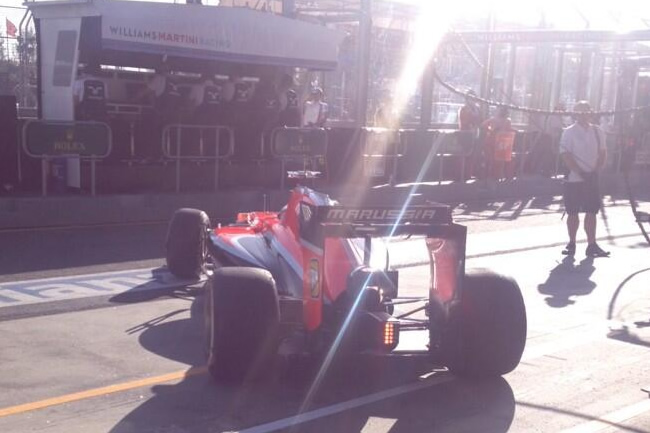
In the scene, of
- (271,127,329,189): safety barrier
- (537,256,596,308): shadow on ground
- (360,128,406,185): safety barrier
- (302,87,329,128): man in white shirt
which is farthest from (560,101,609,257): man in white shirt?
(302,87,329,128): man in white shirt

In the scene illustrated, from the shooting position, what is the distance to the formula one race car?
644 cm

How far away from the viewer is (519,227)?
16125mm

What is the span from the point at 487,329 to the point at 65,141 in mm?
9227

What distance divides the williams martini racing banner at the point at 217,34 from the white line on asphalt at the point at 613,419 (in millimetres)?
10797

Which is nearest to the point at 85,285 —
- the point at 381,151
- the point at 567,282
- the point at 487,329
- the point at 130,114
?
the point at 487,329

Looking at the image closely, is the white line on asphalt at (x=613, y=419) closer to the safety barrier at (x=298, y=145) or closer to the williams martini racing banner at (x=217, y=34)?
the safety barrier at (x=298, y=145)

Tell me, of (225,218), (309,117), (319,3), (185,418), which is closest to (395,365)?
(185,418)

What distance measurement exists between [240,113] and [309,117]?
1.80 metres

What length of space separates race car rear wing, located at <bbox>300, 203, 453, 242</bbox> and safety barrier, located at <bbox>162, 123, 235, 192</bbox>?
10318mm

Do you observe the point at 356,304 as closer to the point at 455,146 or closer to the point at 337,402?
the point at 337,402

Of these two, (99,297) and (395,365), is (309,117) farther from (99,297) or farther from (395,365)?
(395,365)

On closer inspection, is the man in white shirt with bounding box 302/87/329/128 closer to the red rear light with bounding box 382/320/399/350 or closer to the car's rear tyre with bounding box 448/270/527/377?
the car's rear tyre with bounding box 448/270/527/377

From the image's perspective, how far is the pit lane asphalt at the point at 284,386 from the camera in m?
6.06

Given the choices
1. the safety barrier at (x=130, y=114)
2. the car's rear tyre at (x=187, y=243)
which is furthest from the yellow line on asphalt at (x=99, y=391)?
the safety barrier at (x=130, y=114)
